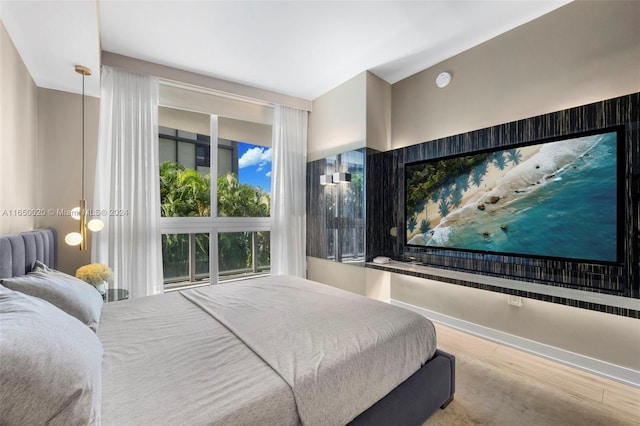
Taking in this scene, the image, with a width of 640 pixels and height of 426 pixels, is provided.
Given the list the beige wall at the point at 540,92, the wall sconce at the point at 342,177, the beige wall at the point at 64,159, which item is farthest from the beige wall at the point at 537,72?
the beige wall at the point at 64,159

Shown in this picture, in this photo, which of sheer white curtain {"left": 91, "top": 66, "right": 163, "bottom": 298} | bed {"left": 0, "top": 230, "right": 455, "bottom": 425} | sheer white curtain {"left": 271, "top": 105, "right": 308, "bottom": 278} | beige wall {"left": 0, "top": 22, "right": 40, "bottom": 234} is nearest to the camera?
bed {"left": 0, "top": 230, "right": 455, "bottom": 425}

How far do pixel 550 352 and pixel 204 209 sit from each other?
12.9 feet

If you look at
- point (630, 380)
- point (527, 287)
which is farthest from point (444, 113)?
point (630, 380)

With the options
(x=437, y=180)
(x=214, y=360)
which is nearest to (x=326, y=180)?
(x=437, y=180)

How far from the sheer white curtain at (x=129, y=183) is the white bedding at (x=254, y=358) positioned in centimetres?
133

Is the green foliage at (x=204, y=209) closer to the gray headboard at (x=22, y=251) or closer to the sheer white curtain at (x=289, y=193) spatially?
the sheer white curtain at (x=289, y=193)

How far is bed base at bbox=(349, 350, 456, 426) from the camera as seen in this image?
1.31 m

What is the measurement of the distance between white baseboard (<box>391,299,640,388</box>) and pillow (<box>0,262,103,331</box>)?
315 cm

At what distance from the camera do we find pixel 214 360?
4.00 feet

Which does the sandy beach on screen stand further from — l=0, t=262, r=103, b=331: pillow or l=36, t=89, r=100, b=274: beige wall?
l=36, t=89, r=100, b=274: beige wall

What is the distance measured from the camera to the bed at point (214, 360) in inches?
31.2

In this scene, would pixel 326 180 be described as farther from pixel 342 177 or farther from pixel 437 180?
pixel 437 180

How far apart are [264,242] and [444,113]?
114 inches

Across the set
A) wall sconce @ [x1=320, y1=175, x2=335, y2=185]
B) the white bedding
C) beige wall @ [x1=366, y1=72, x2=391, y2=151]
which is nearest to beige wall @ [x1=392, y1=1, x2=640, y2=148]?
beige wall @ [x1=366, y1=72, x2=391, y2=151]
